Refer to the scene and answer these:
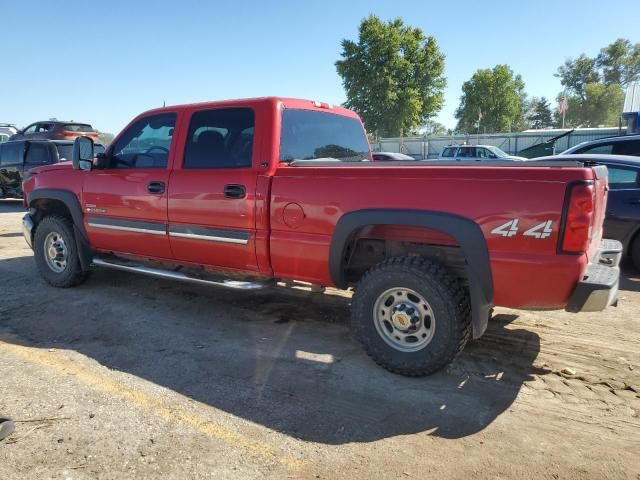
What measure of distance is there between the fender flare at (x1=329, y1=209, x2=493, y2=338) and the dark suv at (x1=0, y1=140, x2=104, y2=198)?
11911mm

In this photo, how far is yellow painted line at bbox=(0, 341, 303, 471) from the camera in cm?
272

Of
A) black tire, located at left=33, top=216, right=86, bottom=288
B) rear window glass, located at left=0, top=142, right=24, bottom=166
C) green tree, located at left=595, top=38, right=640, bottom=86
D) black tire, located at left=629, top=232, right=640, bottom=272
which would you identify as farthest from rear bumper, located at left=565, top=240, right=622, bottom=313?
green tree, located at left=595, top=38, right=640, bottom=86

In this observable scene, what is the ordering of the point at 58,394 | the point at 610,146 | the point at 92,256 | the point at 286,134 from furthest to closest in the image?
the point at 610,146
the point at 92,256
the point at 286,134
the point at 58,394

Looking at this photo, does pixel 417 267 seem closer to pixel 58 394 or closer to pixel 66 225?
pixel 58 394

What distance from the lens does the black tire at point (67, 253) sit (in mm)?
5648

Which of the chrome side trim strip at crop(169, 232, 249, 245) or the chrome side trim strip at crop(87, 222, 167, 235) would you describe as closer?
the chrome side trim strip at crop(169, 232, 249, 245)

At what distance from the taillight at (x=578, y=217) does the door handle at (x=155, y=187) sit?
3.44 meters

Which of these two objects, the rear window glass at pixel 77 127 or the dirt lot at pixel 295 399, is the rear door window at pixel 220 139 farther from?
the rear window glass at pixel 77 127

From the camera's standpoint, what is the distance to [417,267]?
351 cm

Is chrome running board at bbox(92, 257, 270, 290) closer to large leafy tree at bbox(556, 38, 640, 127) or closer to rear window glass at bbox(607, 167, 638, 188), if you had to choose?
rear window glass at bbox(607, 167, 638, 188)

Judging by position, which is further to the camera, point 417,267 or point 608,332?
point 608,332

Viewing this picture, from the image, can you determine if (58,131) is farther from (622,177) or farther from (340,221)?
(622,177)

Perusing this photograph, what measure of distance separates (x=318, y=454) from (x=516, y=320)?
9.18 ft

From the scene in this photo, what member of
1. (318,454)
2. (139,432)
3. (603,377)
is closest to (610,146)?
(603,377)
